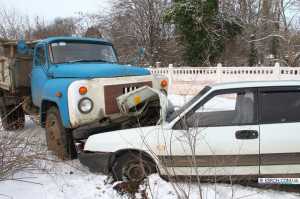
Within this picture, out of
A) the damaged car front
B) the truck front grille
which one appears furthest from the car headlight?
the damaged car front

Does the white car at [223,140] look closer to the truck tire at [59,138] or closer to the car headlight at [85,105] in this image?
the car headlight at [85,105]

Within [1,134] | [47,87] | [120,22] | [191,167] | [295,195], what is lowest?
[295,195]

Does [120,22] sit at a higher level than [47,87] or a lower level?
higher

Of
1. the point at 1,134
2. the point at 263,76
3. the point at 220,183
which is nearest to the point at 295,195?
the point at 220,183

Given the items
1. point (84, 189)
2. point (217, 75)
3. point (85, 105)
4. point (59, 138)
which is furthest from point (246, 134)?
point (217, 75)

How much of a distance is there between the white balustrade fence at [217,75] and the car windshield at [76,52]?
203 inches

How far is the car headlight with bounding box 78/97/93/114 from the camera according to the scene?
5438 mm

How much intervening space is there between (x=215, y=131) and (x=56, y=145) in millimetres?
2997

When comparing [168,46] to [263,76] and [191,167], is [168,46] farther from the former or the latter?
[191,167]

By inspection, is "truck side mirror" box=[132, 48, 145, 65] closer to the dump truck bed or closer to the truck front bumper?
the dump truck bed

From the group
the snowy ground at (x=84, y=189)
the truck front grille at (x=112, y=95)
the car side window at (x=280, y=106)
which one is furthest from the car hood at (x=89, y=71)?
the car side window at (x=280, y=106)

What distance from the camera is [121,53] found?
26.8 meters

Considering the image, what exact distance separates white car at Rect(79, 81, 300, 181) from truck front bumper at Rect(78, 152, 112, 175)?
1 centimetres

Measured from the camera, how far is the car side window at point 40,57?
6996mm
